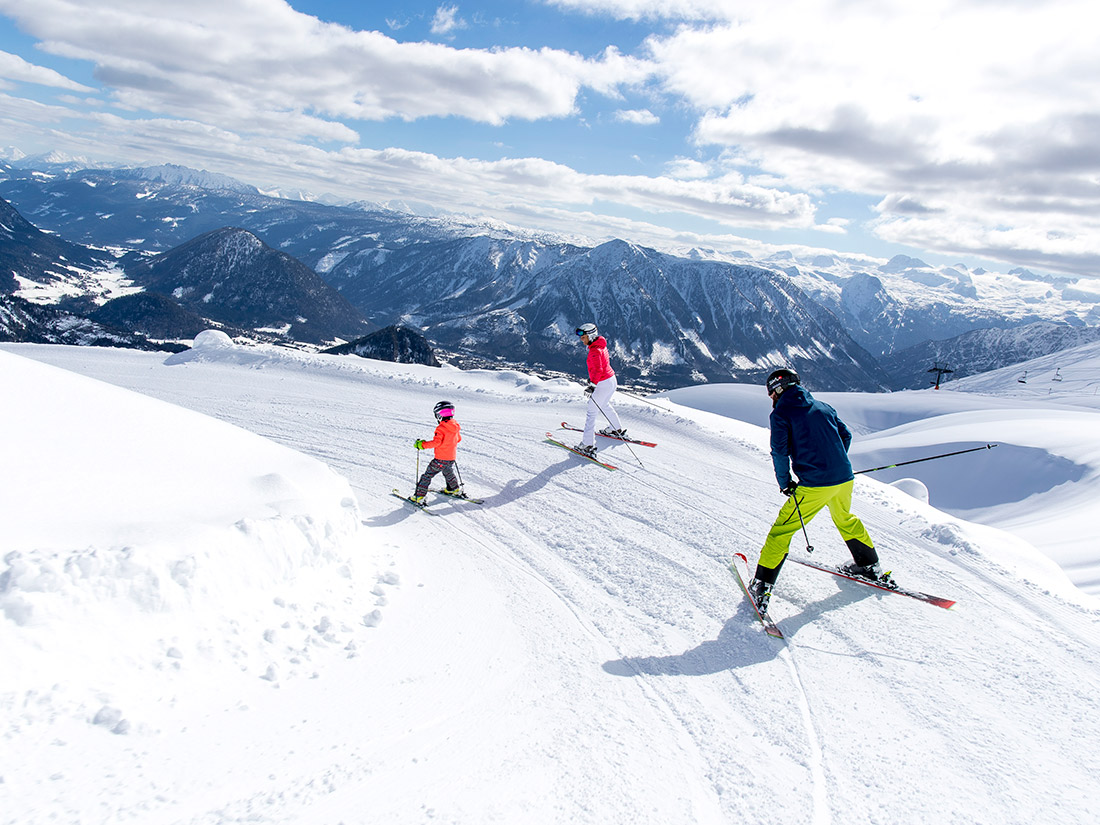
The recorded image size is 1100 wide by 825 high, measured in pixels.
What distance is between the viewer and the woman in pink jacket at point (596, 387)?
12.4m

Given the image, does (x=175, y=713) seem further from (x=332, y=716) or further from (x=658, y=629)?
(x=658, y=629)

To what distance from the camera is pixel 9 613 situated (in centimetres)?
418

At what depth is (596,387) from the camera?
1288cm

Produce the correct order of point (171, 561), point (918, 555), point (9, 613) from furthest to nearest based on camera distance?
1. point (918, 555)
2. point (171, 561)
3. point (9, 613)

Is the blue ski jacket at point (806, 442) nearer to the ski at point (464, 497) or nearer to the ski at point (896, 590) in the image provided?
the ski at point (896, 590)

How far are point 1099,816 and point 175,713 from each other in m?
7.19

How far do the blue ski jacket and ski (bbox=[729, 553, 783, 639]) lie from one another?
1454mm

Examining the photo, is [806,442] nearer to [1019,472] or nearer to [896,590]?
[896,590]

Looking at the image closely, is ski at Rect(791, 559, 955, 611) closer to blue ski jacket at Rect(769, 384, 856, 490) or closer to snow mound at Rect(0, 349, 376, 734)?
blue ski jacket at Rect(769, 384, 856, 490)

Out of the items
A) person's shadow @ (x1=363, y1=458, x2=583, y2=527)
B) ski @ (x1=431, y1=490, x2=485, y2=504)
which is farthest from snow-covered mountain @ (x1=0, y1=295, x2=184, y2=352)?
person's shadow @ (x1=363, y1=458, x2=583, y2=527)

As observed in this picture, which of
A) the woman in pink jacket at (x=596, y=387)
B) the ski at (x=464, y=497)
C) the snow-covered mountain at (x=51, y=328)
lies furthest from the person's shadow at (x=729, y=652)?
the snow-covered mountain at (x=51, y=328)

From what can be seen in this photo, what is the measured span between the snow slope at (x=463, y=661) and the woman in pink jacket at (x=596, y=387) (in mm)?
3522

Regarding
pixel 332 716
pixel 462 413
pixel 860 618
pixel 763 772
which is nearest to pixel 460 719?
pixel 332 716

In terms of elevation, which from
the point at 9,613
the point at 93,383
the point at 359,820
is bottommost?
the point at 359,820
